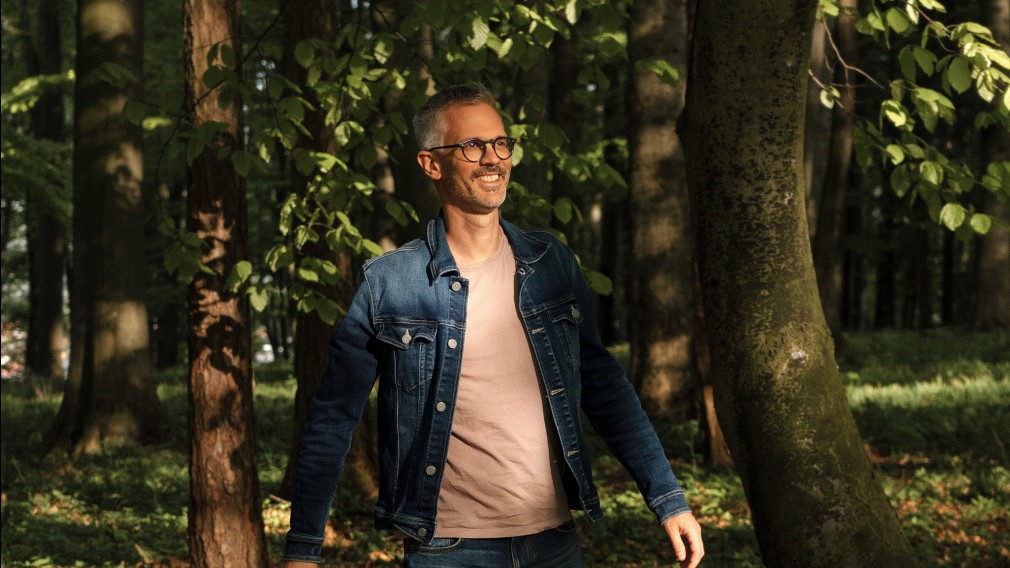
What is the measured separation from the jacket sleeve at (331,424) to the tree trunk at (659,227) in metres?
9.01

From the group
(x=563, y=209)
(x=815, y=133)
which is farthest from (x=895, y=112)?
(x=815, y=133)

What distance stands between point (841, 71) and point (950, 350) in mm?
4968

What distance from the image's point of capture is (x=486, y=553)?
2846 millimetres

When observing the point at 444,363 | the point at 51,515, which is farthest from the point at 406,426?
the point at 51,515

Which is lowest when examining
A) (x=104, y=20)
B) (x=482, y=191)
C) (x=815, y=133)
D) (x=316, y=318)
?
(x=316, y=318)

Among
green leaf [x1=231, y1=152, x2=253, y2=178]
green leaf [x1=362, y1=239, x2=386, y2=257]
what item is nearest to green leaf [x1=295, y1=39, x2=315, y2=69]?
green leaf [x1=231, y1=152, x2=253, y2=178]

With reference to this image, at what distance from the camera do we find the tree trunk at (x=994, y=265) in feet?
59.5

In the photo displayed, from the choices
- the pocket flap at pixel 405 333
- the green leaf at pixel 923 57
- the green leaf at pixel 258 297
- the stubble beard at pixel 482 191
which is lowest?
the pocket flap at pixel 405 333

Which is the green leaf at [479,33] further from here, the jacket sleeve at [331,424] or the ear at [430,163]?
the jacket sleeve at [331,424]

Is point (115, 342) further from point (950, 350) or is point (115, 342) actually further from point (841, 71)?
point (950, 350)

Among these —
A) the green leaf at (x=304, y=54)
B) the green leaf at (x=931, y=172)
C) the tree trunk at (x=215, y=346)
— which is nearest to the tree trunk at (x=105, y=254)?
the tree trunk at (x=215, y=346)

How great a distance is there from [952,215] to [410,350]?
11.6ft

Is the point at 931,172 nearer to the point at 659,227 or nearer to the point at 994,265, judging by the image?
the point at 659,227

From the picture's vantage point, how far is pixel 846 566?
4586mm
